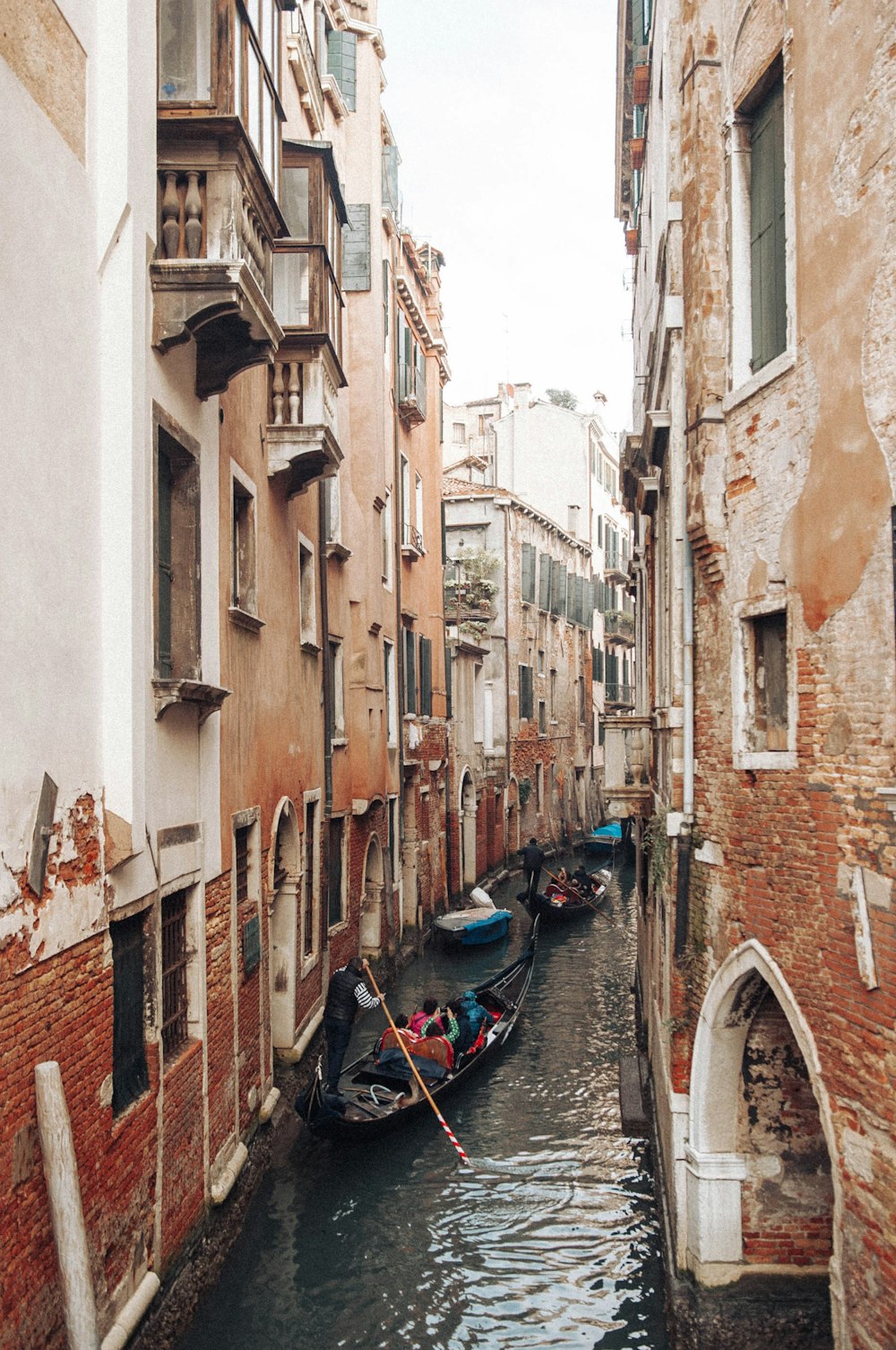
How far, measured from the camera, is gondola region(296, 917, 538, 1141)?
387 inches

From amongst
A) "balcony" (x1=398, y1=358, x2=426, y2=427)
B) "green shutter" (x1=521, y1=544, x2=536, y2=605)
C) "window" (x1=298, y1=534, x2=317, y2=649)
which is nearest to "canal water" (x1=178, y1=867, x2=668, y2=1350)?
"window" (x1=298, y1=534, x2=317, y2=649)

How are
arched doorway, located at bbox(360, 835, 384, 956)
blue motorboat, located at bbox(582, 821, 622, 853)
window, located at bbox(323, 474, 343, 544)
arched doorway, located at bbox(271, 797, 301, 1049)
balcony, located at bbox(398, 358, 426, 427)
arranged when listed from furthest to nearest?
blue motorboat, located at bbox(582, 821, 622, 853) → balcony, located at bbox(398, 358, 426, 427) → arched doorway, located at bbox(360, 835, 384, 956) → window, located at bbox(323, 474, 343, 544) → arched doorway, located at bbox(271, 797, 301, 1049)

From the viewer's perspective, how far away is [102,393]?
5988mm

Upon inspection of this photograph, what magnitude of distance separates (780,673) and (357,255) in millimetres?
11253

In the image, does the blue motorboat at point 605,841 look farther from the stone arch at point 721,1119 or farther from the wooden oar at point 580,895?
the stone arch at point 721,1119

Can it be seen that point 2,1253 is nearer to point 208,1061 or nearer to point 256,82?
point 208,1061

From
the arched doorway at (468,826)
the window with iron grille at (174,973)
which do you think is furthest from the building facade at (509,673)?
the window with iron grille at (174,973)

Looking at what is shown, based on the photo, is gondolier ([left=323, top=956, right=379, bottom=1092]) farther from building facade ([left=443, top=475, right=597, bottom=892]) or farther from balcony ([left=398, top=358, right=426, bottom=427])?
building facade ([left=443, top=475, right=597, bottom=892])

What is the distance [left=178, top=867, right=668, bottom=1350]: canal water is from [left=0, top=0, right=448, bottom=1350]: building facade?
2.23ft

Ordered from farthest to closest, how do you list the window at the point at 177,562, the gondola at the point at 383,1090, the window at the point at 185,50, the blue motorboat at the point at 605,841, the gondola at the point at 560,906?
the blue motorboat at the point at 605,841, the gondola at the point at 560,906, the gondola at the point at 383,1090, the window at the point at 177,562, the window at the point at 185,50

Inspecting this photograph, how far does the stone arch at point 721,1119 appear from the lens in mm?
6902

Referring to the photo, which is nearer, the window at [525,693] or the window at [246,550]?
the window at [246,550]

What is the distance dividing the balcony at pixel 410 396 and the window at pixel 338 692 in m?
5.71

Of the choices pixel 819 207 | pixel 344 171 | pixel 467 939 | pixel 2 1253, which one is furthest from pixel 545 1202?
pixel 344 171
